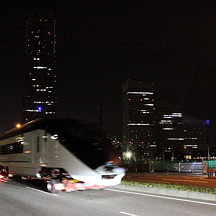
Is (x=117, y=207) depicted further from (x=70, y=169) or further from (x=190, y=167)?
(x=190, y=167)

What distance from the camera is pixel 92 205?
11.6 m

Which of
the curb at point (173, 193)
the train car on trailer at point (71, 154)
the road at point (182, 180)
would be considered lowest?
the road at point (182, 180)

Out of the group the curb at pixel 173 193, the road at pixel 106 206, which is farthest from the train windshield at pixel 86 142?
the curb at pixel 173 193

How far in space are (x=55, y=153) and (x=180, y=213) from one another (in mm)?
7648

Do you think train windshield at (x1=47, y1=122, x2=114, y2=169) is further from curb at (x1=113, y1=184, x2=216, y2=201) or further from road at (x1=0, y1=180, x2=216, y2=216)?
curb at (x1=113, y1=184, x2=216, y2=201)

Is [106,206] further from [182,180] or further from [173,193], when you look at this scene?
[182,180]

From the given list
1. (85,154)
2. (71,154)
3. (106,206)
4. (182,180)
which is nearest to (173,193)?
(106,206)

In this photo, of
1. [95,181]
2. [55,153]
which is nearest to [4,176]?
[55,153]

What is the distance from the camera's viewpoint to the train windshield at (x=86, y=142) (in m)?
14.8

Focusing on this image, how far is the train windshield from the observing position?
A: 14.8 m

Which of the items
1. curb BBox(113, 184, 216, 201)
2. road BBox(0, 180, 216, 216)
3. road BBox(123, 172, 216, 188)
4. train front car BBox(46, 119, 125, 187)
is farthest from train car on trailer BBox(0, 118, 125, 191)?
road BBox(123, 172, 216, 188)

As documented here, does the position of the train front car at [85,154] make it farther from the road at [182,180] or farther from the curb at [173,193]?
the road at [182,180]

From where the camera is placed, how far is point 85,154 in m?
14.8

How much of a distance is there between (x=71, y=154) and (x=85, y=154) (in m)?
0.68
